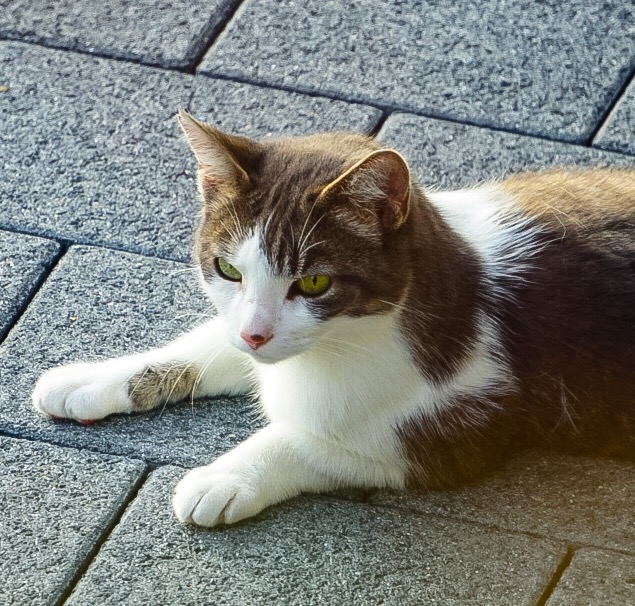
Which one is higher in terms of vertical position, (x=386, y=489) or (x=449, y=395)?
(x=449, y=395)

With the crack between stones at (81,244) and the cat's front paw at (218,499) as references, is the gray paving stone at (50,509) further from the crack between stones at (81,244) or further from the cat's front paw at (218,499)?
the crack between stones at (81,244)

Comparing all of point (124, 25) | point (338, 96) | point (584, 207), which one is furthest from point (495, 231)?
point (124, 25)

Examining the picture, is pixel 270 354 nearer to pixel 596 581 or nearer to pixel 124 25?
pixel 596 581

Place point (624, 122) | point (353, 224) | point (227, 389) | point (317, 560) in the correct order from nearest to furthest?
1. point (353, 224)
2. point (317, 560)
3. point (227, 389)
4. point (624, 122)

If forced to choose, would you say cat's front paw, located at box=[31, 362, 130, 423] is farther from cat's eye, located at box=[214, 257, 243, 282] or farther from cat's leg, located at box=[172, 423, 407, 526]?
cat's eye, located at box=[214, 257, 243, 282]

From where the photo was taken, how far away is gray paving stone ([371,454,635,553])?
2.60 m

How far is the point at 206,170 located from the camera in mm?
2447

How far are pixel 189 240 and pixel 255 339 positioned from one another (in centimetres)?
108

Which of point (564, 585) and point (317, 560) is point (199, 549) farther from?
point (564, 585)

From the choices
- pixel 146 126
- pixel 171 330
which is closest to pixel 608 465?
pixel 171 330

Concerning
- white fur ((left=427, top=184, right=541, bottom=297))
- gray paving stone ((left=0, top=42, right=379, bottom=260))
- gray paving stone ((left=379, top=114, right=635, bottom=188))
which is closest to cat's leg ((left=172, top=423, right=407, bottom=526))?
white fur ((left=427, top=184, right=541, bottom=297))

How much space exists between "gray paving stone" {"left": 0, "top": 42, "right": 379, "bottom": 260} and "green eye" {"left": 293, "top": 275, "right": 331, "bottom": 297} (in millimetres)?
1008

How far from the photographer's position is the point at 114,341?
301 centimetres

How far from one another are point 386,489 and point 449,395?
30 cm
